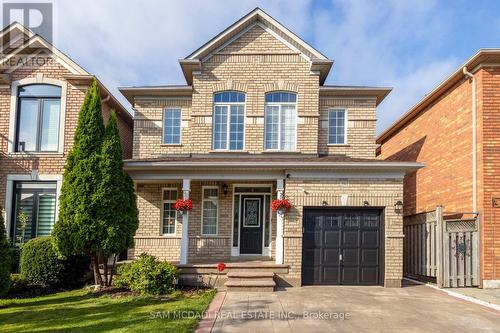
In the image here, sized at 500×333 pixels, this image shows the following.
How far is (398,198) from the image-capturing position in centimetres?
1073

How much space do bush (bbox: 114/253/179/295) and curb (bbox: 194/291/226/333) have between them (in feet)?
4.28

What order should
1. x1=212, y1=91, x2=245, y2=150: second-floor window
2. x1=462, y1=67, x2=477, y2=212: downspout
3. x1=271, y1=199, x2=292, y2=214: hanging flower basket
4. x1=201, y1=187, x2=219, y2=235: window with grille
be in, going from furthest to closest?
x1=212, y1=91, x2=245, y2=150: second-floor window → x1=201, y1=187, x2=219, y2=235: window with grille → x1=271, y1=199, x2=292, y2=214: hanging flower basket → x1=462, y1=67, x2=477, y2=212: downspout

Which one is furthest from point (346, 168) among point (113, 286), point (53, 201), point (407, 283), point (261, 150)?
point (53, 201)

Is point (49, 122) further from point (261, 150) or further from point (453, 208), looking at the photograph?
point (453, 208)

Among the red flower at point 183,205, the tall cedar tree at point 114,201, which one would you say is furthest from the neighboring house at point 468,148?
the tall cedar tree at point 114,201

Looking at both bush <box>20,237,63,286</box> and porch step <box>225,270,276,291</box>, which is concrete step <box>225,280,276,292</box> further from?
bush <box>20,237,63,286</box>

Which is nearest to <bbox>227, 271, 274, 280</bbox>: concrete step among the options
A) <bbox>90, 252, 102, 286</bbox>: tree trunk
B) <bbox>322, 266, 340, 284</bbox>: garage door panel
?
<bbox>322, 266, 340, 284</bbox>: garage door panel

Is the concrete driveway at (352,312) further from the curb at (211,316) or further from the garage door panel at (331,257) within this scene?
the garage door panel at (331,257)

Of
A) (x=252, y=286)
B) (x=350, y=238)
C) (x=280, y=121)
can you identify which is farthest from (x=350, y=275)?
(x=280, y=121)

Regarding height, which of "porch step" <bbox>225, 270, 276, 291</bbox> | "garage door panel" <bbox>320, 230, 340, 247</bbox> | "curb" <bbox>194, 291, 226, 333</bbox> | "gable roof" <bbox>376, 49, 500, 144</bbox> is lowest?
"curb" <bbox>194, 291, 226, 333</bbox>

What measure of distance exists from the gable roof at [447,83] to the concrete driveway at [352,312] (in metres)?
6.26

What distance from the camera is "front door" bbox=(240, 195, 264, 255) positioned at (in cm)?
1266

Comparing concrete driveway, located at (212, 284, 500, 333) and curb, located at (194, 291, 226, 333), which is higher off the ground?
concrete driveway, located at (212, 284, 500, 333)

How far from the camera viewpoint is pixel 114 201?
32.2 ft
